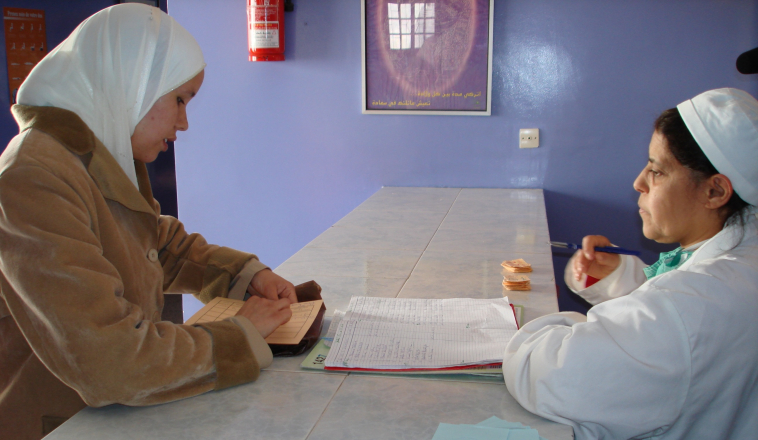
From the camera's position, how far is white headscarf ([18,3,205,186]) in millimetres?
1041

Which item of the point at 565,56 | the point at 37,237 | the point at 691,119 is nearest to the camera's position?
the point at 37,237

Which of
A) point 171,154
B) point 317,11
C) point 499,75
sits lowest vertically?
point 171,154

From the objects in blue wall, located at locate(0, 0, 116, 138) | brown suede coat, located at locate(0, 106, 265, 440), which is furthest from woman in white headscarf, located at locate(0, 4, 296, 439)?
blue wall, located at locate(0, 0, 116, 138)

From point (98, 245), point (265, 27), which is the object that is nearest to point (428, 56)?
point (265, 27)

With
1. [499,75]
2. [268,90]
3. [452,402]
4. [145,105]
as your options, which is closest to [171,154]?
[268,90]

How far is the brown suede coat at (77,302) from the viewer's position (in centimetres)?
85

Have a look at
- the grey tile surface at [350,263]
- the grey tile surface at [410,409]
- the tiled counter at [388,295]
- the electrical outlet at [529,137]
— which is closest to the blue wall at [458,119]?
the electrical outlet at [529,137]

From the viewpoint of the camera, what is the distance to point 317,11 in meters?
3.08

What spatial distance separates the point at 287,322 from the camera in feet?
4.05

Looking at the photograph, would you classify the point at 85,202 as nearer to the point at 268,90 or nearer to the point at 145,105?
the point at 145,105

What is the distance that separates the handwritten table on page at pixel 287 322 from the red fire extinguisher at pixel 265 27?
199 centimetres

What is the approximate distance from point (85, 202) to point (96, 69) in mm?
270

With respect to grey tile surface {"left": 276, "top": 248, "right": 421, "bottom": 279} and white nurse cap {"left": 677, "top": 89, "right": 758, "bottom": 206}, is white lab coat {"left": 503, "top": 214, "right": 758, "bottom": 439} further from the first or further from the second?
grey tile surface {"left": 276, "top": 248, "right": 421, "bottom": 279}

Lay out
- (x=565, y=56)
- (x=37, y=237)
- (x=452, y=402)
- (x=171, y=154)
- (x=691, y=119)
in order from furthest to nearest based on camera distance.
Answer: (x=171, y=154) → (x=565, y=56) → (x=691, y=119) → (x=452, y=402) → (x=37, y=237)
